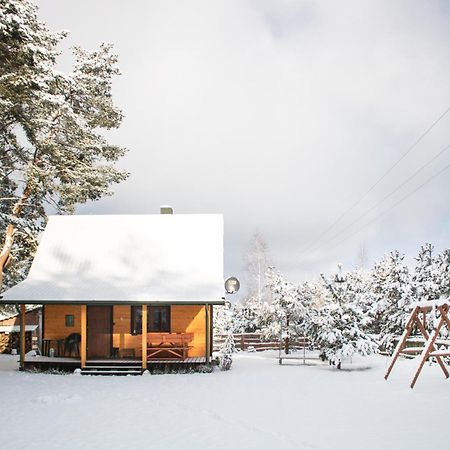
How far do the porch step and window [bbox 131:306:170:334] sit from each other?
201 centimetres

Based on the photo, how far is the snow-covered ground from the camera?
8.44 meters

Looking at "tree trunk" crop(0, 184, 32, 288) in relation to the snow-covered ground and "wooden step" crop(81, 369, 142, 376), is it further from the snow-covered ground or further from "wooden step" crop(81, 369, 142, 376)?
"wooden step" crop(81, 369, 142, 376)

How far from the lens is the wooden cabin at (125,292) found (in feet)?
58.7

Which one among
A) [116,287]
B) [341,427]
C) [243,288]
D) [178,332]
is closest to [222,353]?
[178,332]

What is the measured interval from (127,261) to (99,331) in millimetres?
2920

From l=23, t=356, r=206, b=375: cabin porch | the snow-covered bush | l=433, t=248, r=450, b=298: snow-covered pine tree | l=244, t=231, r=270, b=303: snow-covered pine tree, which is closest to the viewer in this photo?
l=23, t=356, r=206, b=375: cabin porch

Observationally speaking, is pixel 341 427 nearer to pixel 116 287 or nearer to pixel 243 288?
pixel 116 287

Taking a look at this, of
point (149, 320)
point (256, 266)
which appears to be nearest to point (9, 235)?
point (149, 320)

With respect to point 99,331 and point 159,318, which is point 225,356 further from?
point 99,331

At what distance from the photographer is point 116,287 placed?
61.3 ft

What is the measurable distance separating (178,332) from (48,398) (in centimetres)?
765

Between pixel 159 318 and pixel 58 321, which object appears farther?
pixel 58 321

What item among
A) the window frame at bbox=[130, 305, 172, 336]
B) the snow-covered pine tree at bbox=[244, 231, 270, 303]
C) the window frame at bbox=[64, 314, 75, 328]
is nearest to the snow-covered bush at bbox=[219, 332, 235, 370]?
the window frame at bbox=[130, 305, 172, 336]

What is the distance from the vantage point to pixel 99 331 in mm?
19625
